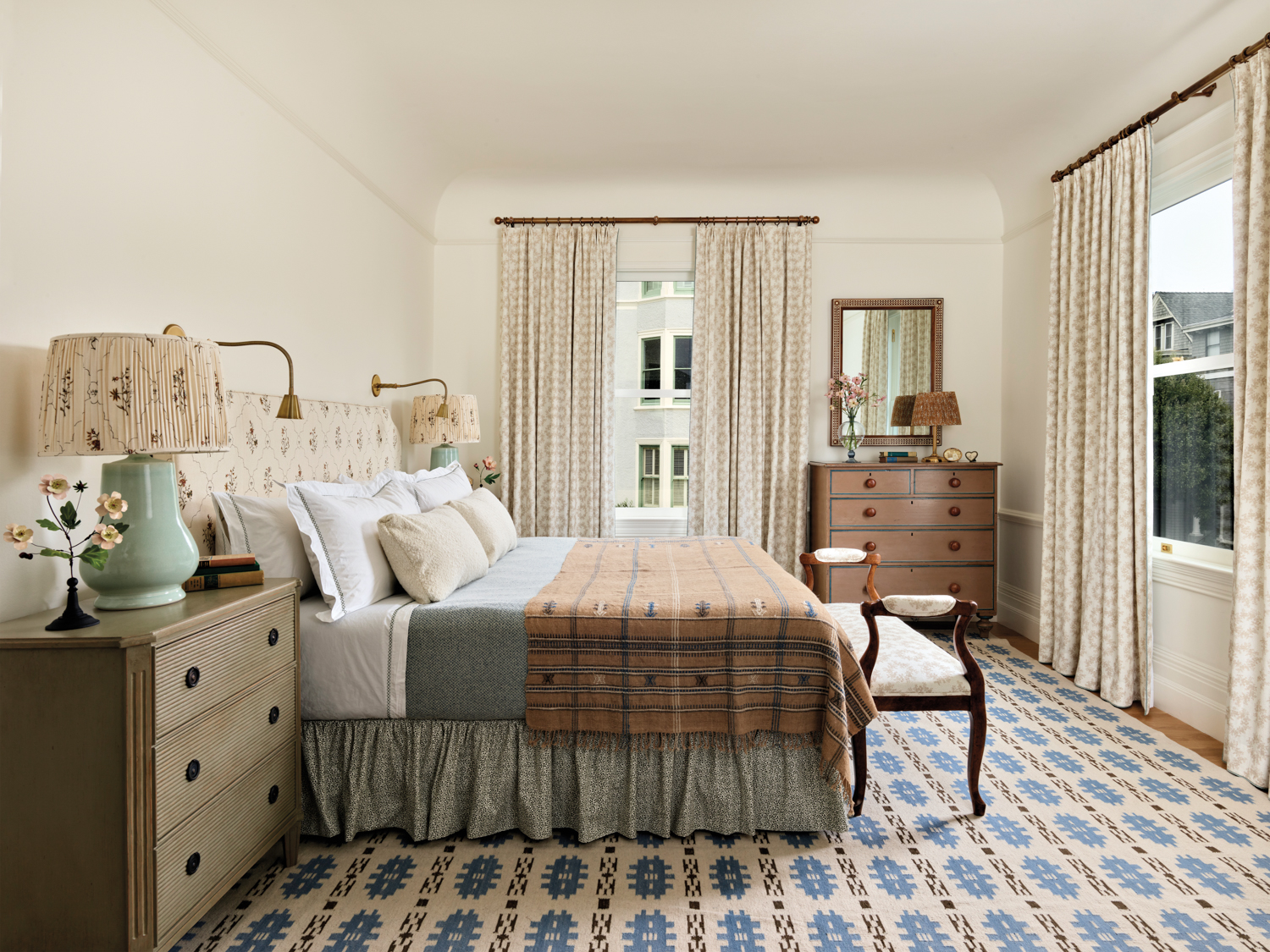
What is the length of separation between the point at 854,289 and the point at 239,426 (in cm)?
405

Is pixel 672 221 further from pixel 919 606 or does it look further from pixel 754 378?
pixel 919 606

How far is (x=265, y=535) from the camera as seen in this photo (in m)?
2.21

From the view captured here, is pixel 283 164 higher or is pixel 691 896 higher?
pixel 283 164

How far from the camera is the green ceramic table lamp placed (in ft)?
13.1

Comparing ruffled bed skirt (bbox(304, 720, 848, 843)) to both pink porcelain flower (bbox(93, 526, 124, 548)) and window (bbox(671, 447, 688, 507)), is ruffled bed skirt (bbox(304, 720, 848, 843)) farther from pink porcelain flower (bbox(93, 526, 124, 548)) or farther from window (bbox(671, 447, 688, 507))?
window (bbox(671, 447, 688, 507))

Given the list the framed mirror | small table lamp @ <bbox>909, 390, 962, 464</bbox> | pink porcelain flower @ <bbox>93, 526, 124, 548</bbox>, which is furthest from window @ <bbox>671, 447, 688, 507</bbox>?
pink porcelain flower @ <bbox>93, 526, 124, 548</bbox>

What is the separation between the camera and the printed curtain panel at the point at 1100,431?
3.20 meters

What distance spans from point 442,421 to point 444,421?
0.5 inches

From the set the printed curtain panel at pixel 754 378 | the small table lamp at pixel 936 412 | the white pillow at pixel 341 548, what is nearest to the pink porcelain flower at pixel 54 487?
the white pillow at pixel 341 548

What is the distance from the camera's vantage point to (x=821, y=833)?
7.09 ft

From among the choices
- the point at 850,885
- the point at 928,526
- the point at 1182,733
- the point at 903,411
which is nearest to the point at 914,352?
the point at 903,411

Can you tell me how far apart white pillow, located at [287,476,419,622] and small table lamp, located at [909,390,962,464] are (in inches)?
142

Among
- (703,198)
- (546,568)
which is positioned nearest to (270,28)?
(546,568)

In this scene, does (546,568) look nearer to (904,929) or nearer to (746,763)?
(746,763)
